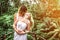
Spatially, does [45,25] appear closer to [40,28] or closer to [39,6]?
[40,28]

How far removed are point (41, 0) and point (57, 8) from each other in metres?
0.19

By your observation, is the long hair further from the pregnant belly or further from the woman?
the pregnant belly

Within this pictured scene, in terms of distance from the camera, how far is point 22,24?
2.29 m

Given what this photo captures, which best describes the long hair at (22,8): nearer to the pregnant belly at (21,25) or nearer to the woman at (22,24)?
the woman at (22,24)

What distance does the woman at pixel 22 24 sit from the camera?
2301mm

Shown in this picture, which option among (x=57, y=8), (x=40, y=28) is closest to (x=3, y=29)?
(x=40, y=28)

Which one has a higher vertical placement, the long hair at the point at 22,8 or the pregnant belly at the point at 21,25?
the long hair at the point at 22,8

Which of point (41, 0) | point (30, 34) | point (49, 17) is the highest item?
point (41, 0)

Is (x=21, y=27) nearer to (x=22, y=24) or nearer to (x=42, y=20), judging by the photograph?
(x=22, y=24)

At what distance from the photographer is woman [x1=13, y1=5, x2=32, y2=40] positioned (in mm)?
2301

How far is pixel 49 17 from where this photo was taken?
2.29 meters

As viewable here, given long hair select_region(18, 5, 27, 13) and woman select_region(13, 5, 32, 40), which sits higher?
long hair select_region(18, 5, 27, 13)

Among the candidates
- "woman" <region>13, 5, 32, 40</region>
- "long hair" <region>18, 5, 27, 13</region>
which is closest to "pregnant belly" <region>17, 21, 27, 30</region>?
"woman" <region>13, 5, 32, 40</region>

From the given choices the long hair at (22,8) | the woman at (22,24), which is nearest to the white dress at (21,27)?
the woman at (22,24)
